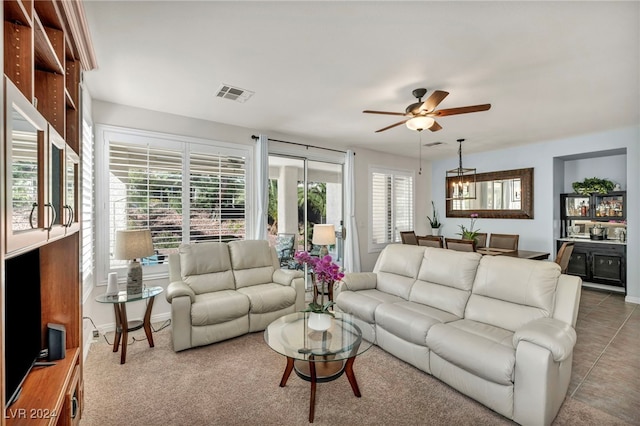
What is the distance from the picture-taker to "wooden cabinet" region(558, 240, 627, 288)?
16.8 ft

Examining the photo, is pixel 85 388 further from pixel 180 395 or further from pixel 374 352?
pixel 374 352

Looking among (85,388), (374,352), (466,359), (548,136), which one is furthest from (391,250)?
(548,136)

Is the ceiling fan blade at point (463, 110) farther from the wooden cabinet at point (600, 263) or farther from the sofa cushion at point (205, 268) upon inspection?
the wooden cabinet at point (600, 263)

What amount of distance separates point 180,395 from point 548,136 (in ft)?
20.8

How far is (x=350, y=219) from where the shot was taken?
229 inches

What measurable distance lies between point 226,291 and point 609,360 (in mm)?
3920

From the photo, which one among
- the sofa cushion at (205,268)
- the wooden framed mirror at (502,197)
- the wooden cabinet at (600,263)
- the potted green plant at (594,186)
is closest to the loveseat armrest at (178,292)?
the sofa cushion at (205,268)

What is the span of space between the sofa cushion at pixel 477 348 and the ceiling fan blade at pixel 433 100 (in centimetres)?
199

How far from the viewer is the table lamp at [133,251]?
3033 mm

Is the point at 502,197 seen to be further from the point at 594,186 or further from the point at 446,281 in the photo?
the point at 446,281

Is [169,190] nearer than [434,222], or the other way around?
[169,190]

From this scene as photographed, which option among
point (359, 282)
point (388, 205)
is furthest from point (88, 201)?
point (388, 205)

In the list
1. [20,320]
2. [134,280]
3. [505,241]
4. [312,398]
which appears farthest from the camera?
[505,241]

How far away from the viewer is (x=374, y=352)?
3051 mm
